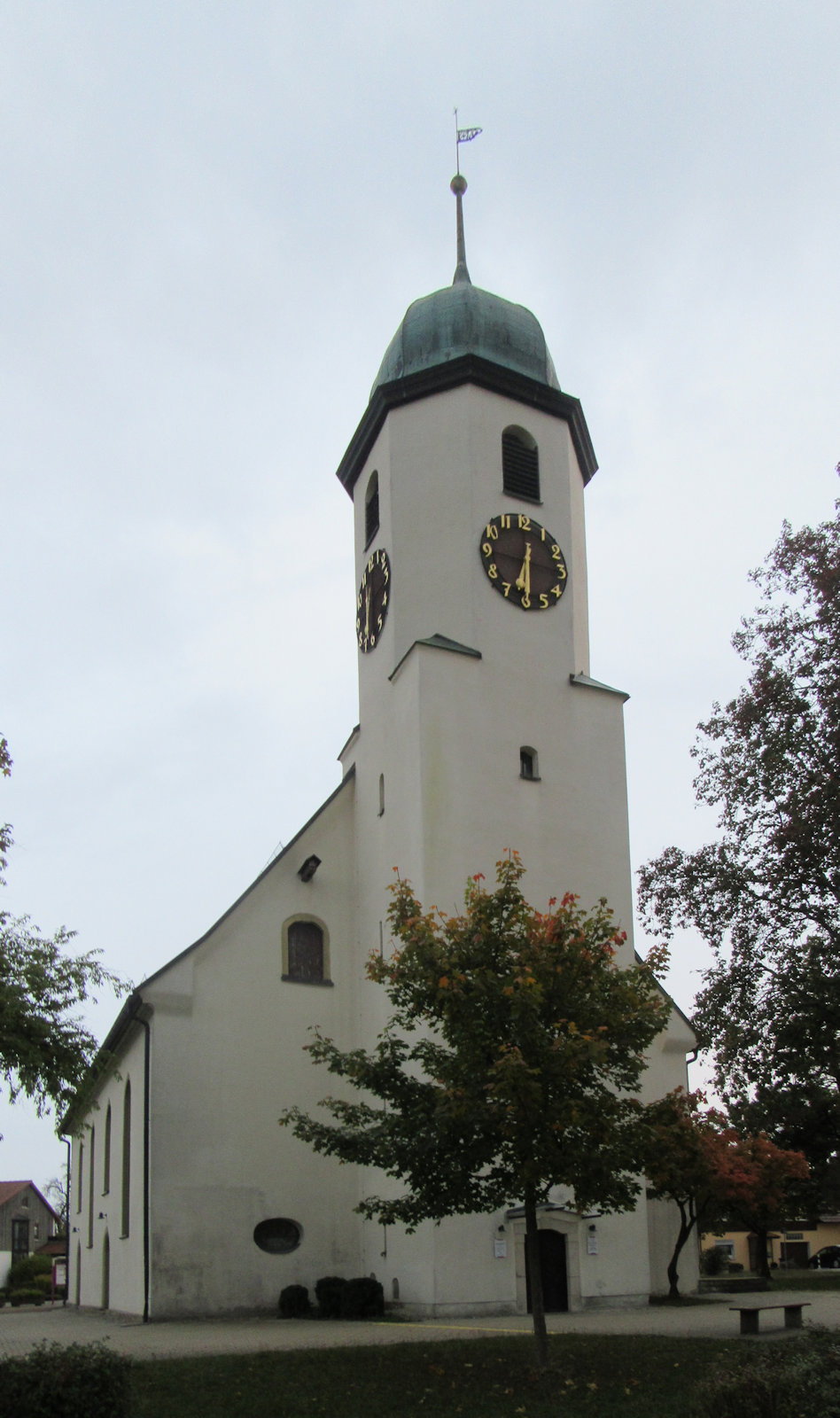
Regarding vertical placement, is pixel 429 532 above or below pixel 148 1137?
above

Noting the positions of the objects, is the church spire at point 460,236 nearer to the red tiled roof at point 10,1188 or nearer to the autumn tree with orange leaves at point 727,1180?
the autumn tree with orange leaves at point 727,1180

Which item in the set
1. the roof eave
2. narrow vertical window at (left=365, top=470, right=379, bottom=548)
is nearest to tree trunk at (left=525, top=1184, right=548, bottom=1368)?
narrow vertical window at (left=365, top=470, right=379, bottom=548)

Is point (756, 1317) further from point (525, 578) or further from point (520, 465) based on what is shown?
point (520, 465)

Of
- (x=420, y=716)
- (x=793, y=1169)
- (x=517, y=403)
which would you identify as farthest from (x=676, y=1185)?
(x=517, y=403)

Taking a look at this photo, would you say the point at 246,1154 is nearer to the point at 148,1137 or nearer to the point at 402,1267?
the point at 148,1137

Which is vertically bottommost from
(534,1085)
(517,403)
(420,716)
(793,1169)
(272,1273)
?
(272,1273)

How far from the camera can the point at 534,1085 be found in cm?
1299

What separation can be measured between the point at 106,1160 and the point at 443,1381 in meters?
20.6

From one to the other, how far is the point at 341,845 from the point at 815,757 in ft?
33.7

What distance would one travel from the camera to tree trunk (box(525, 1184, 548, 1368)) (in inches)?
538

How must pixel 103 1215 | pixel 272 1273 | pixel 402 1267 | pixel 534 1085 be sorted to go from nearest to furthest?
1. pixel 534 1085
2. pixel 402 1267
3. pixel 272 1273
4. pixel 103 1215

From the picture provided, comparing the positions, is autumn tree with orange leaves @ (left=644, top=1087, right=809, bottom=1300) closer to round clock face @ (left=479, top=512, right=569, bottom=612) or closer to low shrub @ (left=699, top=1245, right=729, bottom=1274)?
round clock face @ (left=479, top=512, right=569, bottom=612)

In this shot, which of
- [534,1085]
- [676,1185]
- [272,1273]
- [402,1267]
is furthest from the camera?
[272,1273]

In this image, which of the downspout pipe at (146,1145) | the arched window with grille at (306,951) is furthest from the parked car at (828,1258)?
the downspout pipe at (146,1145)
